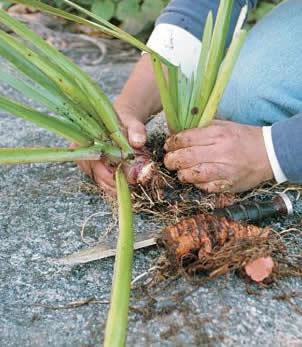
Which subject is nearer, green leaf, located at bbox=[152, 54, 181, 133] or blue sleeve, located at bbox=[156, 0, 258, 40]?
green leaf, located at bbox=[152, 54, 181, 133]

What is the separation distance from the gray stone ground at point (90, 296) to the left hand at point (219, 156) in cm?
13

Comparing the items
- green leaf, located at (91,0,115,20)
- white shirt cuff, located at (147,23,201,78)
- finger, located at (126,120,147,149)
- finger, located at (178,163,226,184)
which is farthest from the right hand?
green leaf, located at (91,0,115,20)

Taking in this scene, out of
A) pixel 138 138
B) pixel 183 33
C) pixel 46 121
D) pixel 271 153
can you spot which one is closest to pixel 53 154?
pixel 46 121

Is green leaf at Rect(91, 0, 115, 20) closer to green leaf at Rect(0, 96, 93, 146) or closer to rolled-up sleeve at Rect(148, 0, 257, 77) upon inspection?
rolled-up sleeve at Rect(148, 0, 257, 77)

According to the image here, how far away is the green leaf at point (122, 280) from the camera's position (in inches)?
34.0

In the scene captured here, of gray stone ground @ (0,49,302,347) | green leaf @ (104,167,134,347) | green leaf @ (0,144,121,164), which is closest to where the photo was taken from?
green leaf @ (104,167,134,347)

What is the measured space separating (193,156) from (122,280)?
35 cm

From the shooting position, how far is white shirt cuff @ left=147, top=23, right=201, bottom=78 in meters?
→ 1.55

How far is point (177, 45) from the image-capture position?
1.55 meters

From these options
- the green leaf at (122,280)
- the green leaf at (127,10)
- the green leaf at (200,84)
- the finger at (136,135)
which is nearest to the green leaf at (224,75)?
the green leaf at (200,84)

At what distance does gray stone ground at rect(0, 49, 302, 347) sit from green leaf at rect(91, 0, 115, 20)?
1535 mm

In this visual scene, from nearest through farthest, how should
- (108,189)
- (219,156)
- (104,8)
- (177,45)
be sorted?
(219,156) < (108,189) < (177,45) < (104,8)

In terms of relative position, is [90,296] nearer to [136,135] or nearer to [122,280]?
[122,280]

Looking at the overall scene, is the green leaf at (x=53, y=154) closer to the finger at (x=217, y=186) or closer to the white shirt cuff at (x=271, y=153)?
the finger at (x=217, y=186)
